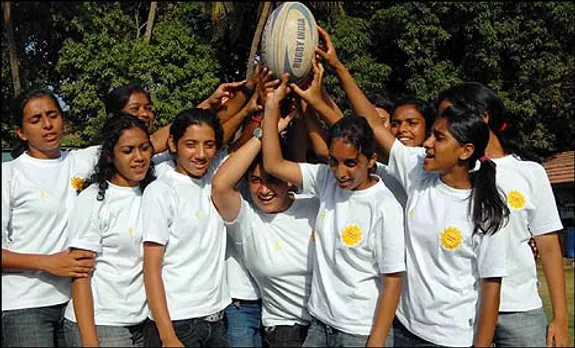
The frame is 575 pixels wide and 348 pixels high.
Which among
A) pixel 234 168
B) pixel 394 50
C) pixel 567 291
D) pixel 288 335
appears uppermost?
pixel 394 50

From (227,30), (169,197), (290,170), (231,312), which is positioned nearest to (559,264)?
(290,170)

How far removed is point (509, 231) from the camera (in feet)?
11.0

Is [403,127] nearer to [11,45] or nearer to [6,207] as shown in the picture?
[6,207]

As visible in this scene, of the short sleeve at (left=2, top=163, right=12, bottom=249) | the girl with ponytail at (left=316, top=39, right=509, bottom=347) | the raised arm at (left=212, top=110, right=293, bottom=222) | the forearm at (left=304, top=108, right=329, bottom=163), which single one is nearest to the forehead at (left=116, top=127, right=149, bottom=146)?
the raised arm at (left=212, top=110, right=293, bottom=222)

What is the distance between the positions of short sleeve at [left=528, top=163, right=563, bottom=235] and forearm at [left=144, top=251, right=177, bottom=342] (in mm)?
1651

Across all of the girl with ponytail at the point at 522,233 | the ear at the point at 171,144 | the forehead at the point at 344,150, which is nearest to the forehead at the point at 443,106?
the girl with ponytail at the point at 522,233

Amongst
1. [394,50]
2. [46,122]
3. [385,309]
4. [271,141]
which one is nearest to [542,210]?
[385,309]

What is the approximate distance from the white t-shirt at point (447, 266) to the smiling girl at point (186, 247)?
2.85ft

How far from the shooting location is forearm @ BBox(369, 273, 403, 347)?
127 inches

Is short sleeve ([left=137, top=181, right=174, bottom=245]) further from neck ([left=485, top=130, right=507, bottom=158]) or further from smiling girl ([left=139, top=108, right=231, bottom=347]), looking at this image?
neck ([left=485, top=130, right=507, bottom=158])

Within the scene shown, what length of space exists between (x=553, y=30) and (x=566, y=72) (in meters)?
0.97

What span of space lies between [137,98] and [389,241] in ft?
5.35

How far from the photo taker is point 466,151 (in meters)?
3.28

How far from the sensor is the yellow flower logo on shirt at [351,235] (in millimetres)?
3320
